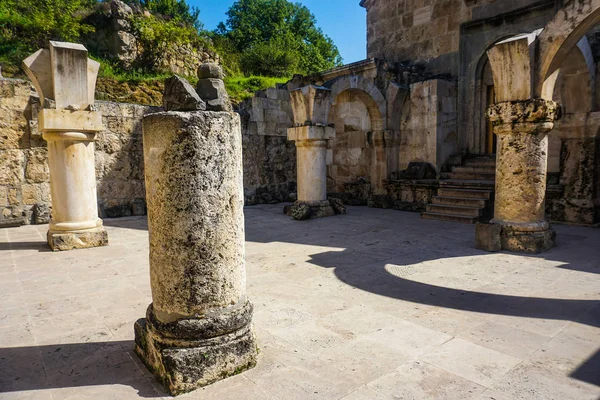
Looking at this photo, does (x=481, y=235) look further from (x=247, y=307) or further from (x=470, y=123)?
(x=470, y=123)

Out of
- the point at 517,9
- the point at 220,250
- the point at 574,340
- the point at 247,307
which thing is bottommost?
the point at 574,340

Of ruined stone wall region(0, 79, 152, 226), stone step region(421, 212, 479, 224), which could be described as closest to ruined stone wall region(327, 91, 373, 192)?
stone step region(421, 212, 479, 224)

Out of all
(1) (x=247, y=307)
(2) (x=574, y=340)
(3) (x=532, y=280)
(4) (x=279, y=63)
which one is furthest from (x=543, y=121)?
(4) (x=279, y=63)

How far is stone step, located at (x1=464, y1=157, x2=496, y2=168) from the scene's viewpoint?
930cm

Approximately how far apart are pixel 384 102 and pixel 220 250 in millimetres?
8915

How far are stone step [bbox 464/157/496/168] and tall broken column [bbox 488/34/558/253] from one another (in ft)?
13.0

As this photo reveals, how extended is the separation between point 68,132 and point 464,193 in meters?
7.63

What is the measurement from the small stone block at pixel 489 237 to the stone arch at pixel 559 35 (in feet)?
6.27

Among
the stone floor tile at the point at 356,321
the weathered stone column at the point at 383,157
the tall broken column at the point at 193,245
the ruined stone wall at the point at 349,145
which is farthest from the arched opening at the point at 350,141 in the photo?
the tall broken column at the point at 193,245

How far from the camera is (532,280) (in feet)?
13.7

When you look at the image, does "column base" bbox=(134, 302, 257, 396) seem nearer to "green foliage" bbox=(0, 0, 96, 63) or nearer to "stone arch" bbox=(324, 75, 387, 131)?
"stone arch" bbox=(324, 75, 387, 131)

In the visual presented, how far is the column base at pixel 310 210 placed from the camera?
27.6ft

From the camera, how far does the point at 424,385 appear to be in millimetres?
2258

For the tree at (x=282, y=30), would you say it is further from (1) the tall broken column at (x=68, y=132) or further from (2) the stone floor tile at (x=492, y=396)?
(2) the stone floor tile at (x=492, y=396)
